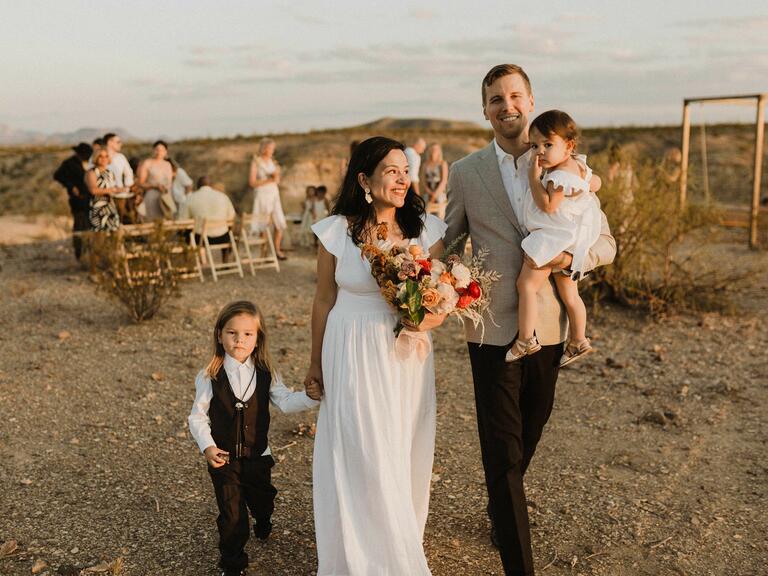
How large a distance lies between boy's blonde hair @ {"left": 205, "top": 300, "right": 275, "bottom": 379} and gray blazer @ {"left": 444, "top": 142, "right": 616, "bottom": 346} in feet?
3.37

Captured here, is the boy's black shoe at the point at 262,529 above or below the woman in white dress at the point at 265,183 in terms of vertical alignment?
below

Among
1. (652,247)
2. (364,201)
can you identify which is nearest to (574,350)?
(364,201)

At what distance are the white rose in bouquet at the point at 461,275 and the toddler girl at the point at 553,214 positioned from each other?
34 centimetres

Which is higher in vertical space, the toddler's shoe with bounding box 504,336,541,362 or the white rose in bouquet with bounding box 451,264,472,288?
the white rose in bouquet with bounding box 451,264,472,288

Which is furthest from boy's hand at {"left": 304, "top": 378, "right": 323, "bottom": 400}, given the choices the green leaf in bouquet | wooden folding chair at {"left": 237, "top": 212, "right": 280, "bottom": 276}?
wooden folding chair at {"left": 237, "top": 212, "right": 280, "bottom": 276}

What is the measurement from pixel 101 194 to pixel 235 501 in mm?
8607

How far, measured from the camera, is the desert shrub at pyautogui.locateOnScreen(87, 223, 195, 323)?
30.8ft

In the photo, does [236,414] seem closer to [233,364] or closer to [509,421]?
[233,364]

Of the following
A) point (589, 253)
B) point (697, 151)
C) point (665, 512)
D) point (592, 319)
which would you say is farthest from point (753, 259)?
point (697, 151)

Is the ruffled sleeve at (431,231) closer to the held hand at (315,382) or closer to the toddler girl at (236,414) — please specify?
the held hand at (315,382)

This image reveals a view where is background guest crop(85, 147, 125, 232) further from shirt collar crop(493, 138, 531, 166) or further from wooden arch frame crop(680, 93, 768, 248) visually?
wooden arch frame crop(680, 93, 768, 248)

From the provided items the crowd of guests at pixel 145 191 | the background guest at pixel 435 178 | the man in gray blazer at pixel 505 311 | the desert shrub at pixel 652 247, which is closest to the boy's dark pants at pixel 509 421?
the man in gray blazer at pixel 505 311

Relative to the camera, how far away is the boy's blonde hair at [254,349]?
4.03 m

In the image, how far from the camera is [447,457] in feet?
18.8
